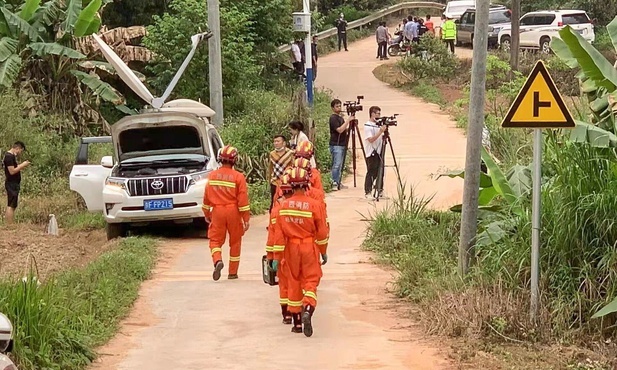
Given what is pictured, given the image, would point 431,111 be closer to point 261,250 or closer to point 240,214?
point 261,250

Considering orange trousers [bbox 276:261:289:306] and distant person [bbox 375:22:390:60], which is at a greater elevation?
distant person [bbox 375:22:390:60]

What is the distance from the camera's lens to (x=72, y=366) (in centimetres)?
859

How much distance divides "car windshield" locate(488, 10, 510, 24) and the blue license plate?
1187 inches

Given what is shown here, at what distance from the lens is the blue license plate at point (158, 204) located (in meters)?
15.6

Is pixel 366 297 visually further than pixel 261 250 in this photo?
No

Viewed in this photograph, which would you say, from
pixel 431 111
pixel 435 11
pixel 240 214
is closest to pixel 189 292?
pixel 240 214

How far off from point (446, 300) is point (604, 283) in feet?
4.87

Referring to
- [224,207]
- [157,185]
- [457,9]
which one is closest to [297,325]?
[224,207]

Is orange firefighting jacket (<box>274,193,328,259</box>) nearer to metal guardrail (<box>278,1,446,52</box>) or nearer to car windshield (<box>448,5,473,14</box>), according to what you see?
metal guardrail (<box>278,1,446,52</box>)

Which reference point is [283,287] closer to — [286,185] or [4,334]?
[286,185]

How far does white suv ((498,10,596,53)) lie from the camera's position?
128ft

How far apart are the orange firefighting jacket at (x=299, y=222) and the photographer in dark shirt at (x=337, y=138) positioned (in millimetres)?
9242

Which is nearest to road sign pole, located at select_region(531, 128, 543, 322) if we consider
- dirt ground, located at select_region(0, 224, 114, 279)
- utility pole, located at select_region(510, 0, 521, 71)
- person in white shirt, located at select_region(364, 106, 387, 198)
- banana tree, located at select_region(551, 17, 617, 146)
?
banana tree, located at select_region(551, 17, 617, 146)

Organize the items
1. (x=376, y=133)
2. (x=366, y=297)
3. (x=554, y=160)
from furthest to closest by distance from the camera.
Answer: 1. (x=376, y=133)
2. (x=366, y=297)
3. (x=554, y=160)
